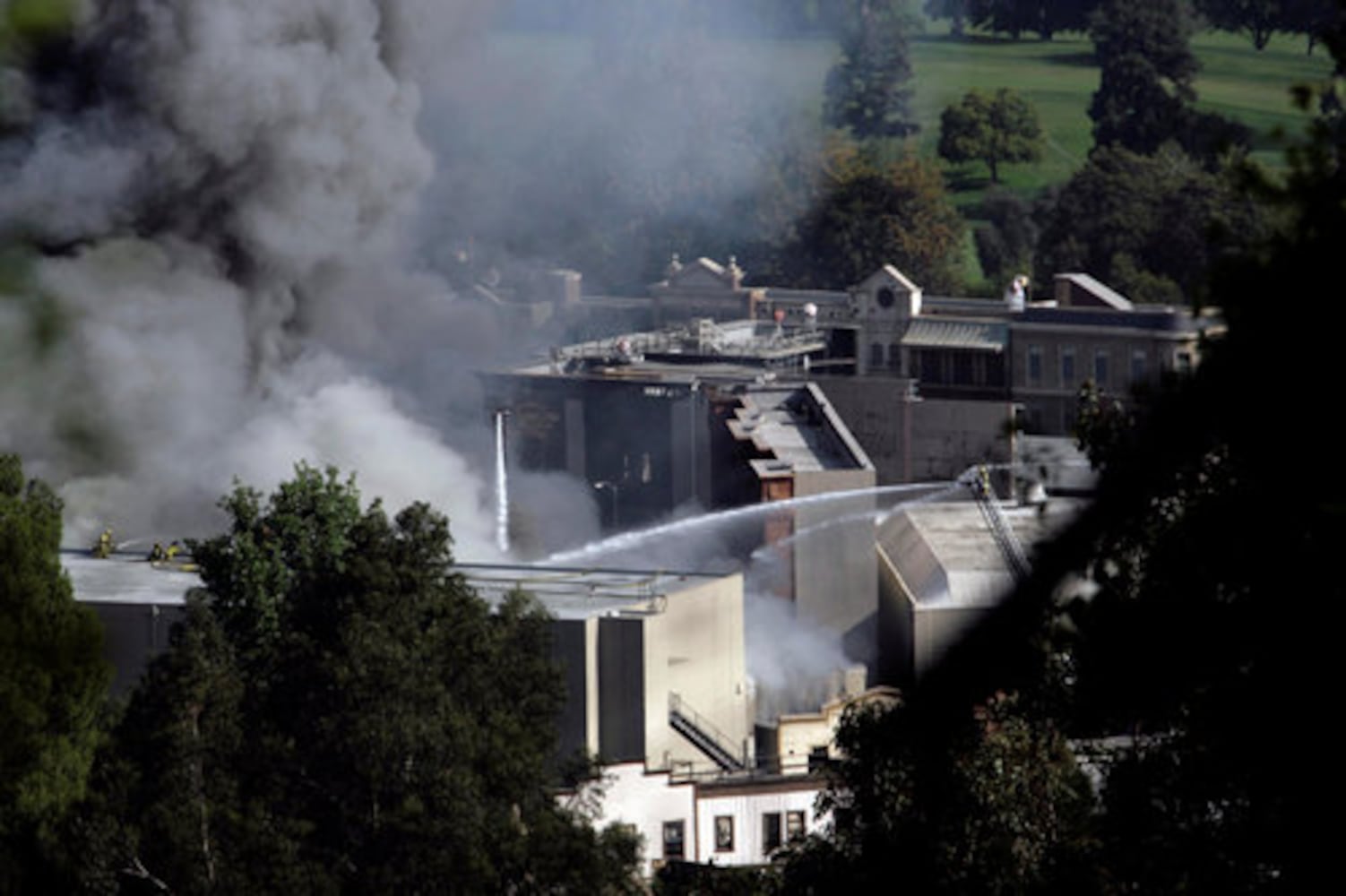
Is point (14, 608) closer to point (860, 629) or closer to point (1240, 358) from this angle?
point (860, 629)

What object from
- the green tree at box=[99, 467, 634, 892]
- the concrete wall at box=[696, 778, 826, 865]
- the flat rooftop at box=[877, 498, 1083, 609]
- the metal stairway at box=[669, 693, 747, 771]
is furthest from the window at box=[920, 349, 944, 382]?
the green tree at box=[99, 467, 634, 892]

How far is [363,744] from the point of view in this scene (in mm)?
22734

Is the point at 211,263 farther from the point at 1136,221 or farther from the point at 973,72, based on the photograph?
the point at 973,72

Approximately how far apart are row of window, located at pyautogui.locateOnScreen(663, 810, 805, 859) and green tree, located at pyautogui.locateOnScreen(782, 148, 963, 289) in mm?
44717

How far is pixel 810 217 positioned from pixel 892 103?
40.5 ft

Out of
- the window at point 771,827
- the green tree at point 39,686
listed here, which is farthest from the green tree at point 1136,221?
the green tree at point 39,686

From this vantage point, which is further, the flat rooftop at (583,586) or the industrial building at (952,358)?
the industrial building at (952,358)

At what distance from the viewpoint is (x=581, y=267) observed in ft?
257

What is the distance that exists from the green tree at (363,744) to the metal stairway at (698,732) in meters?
2.44

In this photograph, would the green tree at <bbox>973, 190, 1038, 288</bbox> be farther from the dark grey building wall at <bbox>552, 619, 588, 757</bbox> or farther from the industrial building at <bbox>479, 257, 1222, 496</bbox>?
the dark grey building wall at <bbox>552, 619, 588, 757</bbox>

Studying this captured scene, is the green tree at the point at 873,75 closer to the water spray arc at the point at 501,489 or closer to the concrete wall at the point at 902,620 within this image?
the water spray arc at the point at 501,489

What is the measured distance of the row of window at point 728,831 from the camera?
27391 mm

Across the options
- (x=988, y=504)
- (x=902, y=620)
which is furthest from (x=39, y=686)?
(x=988, y=504)

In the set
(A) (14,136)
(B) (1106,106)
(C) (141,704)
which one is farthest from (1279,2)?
(C) (141,704)
